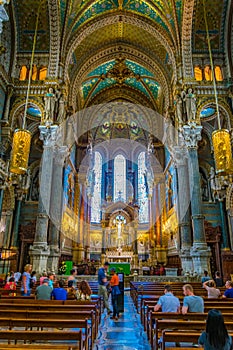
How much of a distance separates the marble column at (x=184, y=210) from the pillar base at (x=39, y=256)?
7.50 meters

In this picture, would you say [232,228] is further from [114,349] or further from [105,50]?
[105,50]

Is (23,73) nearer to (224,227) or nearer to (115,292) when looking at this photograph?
(115,292)

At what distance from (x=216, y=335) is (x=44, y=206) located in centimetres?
1310

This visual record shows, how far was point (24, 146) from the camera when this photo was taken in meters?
11.3

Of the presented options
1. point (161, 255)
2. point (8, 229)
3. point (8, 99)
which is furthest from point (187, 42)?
point (8, 229)

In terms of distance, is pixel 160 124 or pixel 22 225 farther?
pixel 160 124

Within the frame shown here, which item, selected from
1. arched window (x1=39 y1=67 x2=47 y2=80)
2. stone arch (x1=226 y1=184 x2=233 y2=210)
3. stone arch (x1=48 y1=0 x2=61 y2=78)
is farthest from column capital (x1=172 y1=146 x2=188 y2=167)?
arched window (x1=39 y1=67 x2=47 y2=80)

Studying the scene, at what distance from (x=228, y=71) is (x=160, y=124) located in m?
9.37

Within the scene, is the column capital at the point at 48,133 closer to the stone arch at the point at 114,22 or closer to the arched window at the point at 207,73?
the stone arch at the point at 114,22

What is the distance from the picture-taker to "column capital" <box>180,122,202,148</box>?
15646 mm

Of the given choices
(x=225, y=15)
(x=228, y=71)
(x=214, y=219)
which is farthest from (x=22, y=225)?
(x=225, y=15)

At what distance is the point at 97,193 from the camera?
32.8 meters

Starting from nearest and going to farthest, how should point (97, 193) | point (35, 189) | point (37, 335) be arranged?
1. point (37, 335)
2. point (35, 189)
3. point (97, 193)

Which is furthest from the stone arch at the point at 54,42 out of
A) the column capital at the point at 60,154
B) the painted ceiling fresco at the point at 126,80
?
the painted ceiling fresco at the point at 126,80
